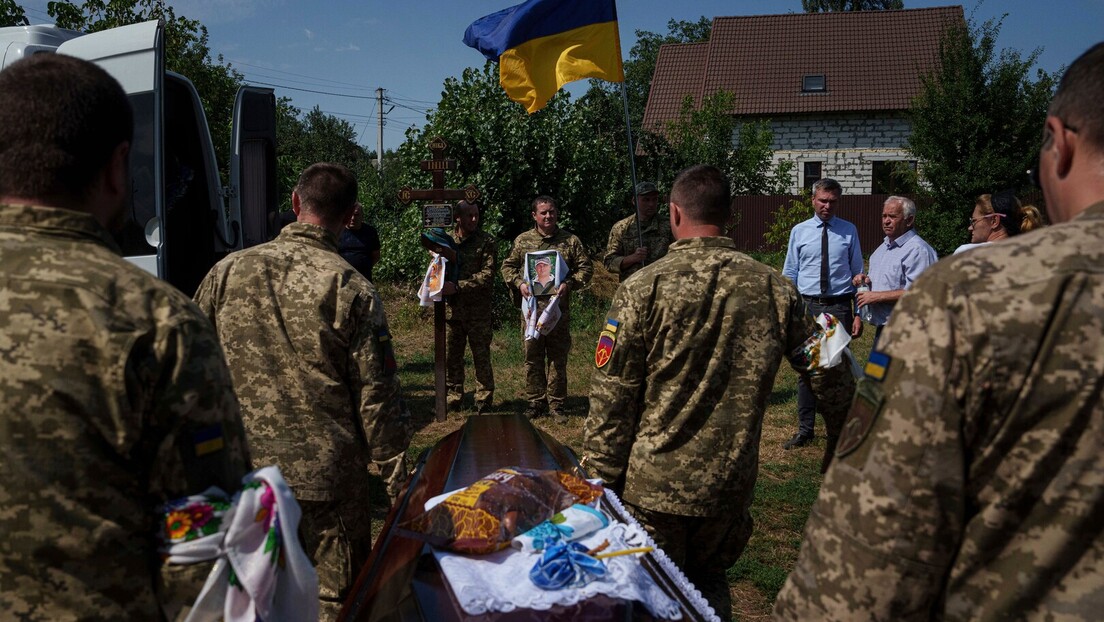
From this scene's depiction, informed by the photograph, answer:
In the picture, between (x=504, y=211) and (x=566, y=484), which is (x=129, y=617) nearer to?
(x=566, y=484)

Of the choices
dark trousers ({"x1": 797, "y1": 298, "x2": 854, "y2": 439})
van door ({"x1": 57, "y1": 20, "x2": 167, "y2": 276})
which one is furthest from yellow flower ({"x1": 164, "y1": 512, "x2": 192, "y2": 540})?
dark trousers ({"x1": 797, "y1": 298, "x2": 854, "y2": 439})

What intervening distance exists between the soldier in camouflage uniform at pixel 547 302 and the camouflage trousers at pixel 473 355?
40 cm

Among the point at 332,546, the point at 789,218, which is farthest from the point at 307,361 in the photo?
the point at 789,218

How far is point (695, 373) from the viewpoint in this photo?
2828 mm

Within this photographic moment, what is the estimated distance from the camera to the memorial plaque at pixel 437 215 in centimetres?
684

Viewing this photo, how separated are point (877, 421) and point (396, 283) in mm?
12448

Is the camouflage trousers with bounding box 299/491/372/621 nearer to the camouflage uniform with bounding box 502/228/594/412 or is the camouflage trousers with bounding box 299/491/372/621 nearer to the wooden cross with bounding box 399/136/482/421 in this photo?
the wooden cross with bounding box 399/136/482/421

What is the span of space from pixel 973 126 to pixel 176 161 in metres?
15.7

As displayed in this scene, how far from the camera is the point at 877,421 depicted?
4.28 ft

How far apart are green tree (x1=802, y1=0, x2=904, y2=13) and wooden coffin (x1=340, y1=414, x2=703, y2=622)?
150 feet

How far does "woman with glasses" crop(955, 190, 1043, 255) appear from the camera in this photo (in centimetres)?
427

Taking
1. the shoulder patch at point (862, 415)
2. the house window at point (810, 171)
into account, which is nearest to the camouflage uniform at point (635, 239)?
the shoulder patch at point (862, 415)

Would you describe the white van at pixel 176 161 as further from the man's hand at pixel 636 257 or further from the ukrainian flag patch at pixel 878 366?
the ukrainian flag patch at pixel 878 366

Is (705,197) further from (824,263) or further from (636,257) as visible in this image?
(636,257)
